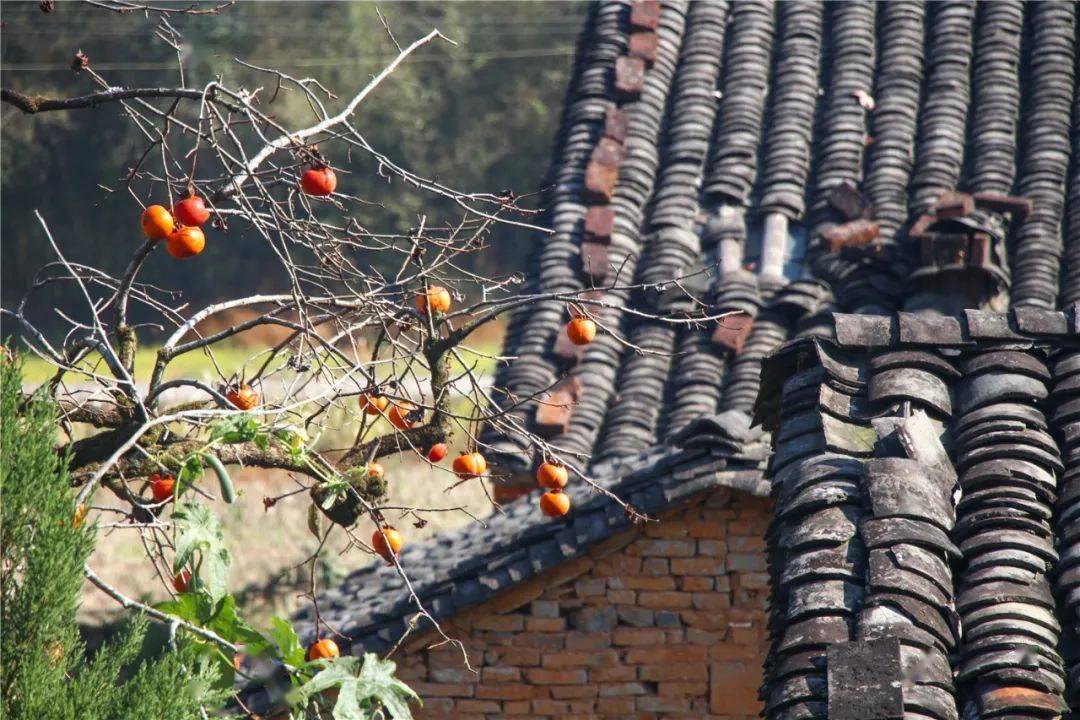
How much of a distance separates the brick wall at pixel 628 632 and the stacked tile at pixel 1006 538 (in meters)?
2.15

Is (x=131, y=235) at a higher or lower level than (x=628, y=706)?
higher

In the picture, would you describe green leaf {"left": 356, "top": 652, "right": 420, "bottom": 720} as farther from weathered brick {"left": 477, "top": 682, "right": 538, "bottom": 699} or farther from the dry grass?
the dry grass

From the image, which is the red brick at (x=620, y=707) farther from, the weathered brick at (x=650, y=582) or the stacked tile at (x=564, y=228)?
the stacked tile at (x=564, y=228)

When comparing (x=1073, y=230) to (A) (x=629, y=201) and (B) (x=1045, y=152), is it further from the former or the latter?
(A) (x=629, y=201)

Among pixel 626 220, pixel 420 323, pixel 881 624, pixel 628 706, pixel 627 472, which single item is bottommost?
pixel 881 624

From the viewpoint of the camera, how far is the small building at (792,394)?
3789 mm

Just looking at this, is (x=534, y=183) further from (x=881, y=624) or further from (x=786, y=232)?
(x=881, y=624)

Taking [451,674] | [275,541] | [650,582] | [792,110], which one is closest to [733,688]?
[650,582]

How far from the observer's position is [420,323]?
432 cm

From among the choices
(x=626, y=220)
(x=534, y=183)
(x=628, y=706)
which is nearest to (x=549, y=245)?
(x=626, y=220)

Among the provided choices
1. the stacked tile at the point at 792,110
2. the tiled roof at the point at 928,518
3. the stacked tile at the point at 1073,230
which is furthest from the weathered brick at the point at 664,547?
the stacked tile at the point at 792,110

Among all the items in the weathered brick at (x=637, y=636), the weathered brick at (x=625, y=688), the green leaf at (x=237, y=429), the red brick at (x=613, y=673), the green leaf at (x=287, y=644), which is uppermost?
the weathered brick at (x=637, y=636)

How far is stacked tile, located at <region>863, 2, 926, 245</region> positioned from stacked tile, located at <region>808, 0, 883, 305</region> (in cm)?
8

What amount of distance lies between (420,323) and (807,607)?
150 cm
